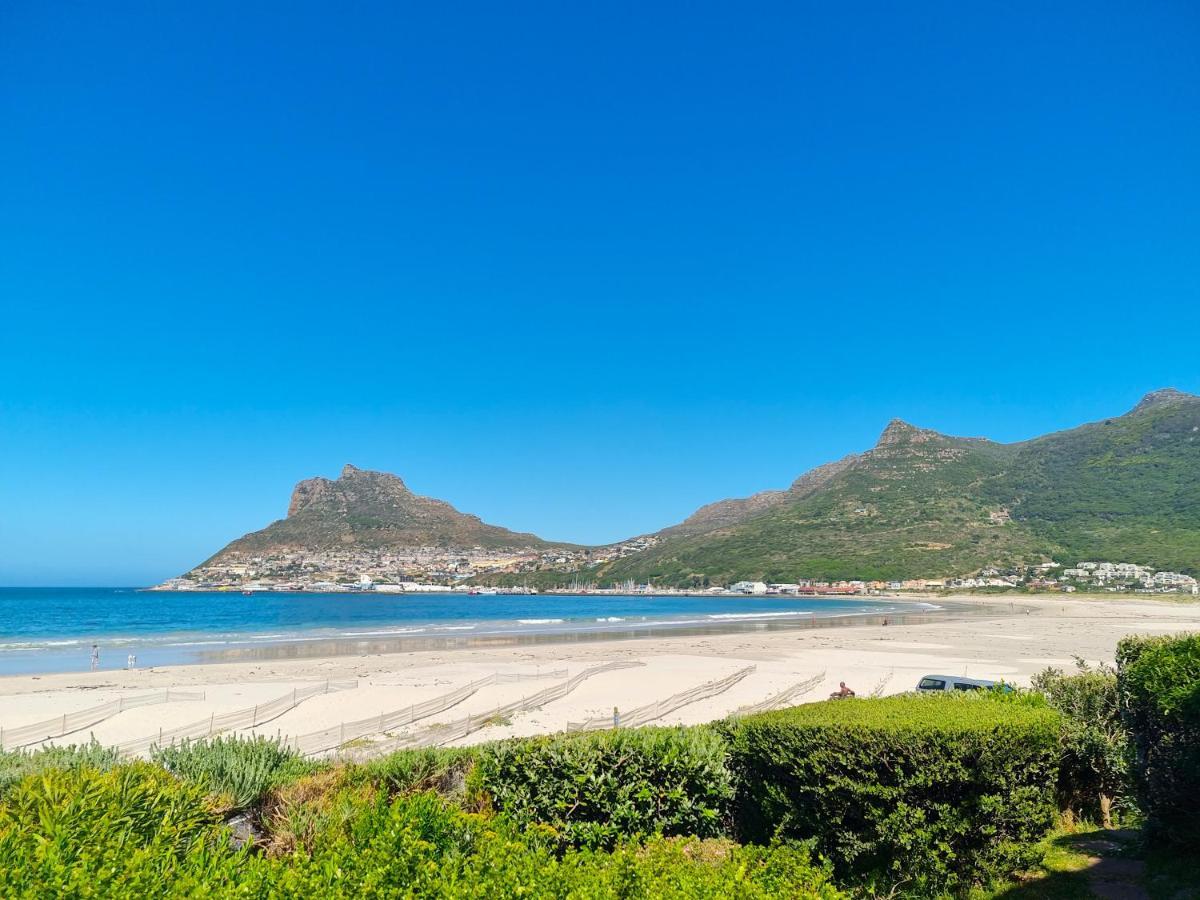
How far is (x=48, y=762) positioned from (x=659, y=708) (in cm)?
1485

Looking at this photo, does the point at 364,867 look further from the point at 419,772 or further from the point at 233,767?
the point at 419,772

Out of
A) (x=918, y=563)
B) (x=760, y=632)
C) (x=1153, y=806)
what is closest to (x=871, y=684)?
(x=1153, y=806)

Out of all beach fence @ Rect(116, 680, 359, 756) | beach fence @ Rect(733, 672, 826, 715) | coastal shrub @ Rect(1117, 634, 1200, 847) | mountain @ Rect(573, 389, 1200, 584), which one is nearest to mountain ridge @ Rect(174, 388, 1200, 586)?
mountain @ Rect(573, 389, 1200, 584)

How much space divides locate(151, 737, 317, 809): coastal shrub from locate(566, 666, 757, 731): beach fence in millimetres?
5799

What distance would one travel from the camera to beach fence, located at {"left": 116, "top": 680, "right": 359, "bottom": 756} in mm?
14977

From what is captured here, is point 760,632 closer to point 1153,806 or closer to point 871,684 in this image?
point 871,684

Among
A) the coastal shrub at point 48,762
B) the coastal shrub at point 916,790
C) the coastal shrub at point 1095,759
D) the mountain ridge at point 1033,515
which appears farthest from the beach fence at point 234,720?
the mountain ridge at point 1033,515

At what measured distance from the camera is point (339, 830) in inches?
219

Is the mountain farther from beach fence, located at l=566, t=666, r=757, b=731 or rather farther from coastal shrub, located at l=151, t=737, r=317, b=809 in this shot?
coastal shrub, located at l=151, t=737, r=317, b=809

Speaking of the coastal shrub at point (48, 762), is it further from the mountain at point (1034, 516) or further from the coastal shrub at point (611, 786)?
the mountain at point (1034, 516)

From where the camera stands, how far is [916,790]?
568 cm

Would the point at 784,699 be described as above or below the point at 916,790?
below

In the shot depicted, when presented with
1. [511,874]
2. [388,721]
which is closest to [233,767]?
A: [511,874]

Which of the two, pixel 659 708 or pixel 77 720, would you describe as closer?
pixel 659 708
